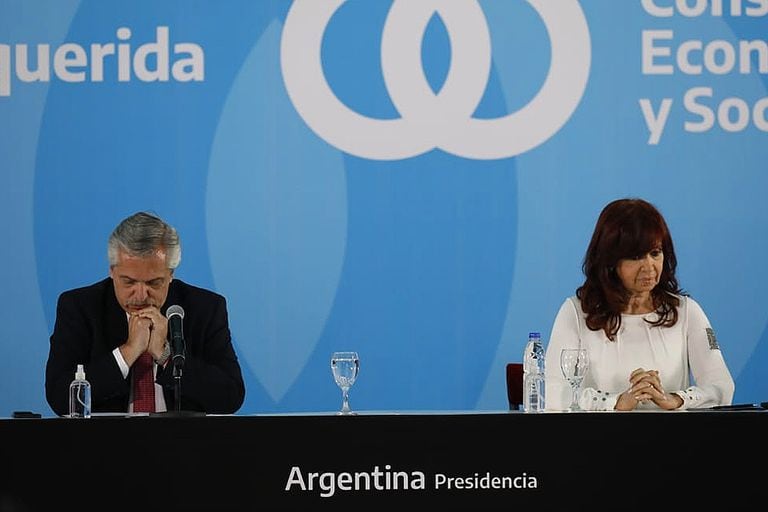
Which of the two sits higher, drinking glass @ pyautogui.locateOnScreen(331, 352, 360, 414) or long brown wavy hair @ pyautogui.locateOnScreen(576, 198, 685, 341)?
long brown wavy hair @ pyautogui.locateOnScreen(576, 198, 685, 341)

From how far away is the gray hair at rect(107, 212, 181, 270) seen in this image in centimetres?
410

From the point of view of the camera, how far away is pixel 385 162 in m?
5.34

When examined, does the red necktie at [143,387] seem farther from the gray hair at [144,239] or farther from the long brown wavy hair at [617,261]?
the long brown wavy hair at [617,261]

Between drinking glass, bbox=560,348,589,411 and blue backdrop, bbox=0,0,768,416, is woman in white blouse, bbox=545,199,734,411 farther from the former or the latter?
blue backdrop, bbox=0,0,768,416

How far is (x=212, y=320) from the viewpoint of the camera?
13.9 feet

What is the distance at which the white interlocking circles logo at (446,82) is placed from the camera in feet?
17.4

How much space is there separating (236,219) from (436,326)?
Answer: 1014 millimetres

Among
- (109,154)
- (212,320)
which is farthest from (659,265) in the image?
(109,154)

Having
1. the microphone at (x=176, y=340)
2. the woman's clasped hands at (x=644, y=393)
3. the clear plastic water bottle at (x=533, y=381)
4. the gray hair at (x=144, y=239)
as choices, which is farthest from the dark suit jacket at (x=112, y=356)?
the woman's clasped hands at (x=644, y=393)

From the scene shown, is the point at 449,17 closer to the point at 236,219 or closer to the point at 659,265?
the point at 236,219

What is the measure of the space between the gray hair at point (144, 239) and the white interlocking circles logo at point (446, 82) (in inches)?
53.4

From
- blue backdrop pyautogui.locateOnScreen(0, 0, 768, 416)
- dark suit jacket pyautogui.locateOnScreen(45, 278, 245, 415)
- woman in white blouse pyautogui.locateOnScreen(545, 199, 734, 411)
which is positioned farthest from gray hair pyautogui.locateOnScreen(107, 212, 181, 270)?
woman in white blouse pyautogui.locateOnScreen(545, 199, 734, 411)

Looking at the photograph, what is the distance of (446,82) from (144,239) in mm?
1777

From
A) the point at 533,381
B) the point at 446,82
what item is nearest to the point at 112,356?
the point at 533,381
